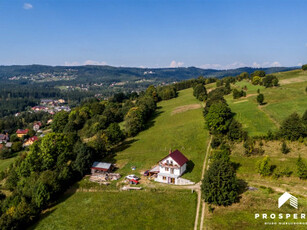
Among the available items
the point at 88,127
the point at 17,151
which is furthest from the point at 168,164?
the point at 17,151

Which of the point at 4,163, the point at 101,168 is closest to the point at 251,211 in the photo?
the point at 101,168

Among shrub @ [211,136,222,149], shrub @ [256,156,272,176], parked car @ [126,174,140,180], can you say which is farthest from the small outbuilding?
shrub @ [256,156,272,176]

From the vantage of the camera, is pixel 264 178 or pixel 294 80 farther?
pixel 294 80

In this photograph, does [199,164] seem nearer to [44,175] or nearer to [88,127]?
[44,175]

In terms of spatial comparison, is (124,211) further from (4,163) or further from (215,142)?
(4,163)

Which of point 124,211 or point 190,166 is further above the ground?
point 190,166

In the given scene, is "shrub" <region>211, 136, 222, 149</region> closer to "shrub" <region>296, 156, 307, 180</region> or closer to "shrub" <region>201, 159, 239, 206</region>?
"shrub" <region>201, 159, 239, 206</region>

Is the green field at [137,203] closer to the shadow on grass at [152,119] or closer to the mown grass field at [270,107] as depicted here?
the mown grass field at [270,107]

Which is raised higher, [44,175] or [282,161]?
[282,161]
